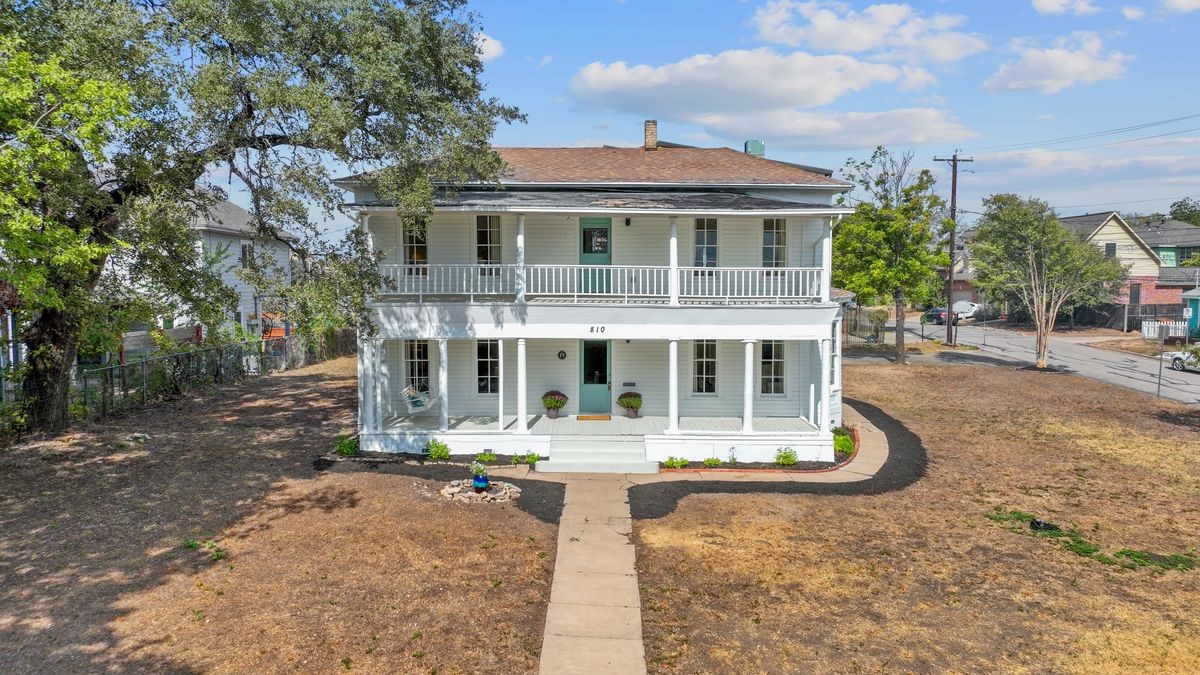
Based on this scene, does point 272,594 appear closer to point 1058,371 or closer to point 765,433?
point 765,433

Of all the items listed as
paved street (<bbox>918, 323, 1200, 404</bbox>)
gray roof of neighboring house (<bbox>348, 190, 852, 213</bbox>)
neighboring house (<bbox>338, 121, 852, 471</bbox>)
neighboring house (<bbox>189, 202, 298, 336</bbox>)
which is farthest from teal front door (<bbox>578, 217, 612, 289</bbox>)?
neighboring house (<bbox>189, 202, 298, 336</bbox>)

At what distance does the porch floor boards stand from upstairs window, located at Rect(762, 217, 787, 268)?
418 cm

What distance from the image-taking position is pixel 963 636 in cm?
783

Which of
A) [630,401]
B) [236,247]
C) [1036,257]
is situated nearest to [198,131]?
[630,401]

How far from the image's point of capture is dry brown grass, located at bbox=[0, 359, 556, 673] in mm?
7234

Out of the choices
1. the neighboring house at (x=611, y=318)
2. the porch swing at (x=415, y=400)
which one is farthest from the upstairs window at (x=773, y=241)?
the porch swing at (x=415, y=400)

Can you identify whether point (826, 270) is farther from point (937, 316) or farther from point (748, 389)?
point (937, 316)

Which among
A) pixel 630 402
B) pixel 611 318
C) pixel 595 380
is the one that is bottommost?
pixel 630 402

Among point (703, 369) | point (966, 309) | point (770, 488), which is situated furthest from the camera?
point (966, 309)

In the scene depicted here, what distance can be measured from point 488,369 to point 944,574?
38.1ft

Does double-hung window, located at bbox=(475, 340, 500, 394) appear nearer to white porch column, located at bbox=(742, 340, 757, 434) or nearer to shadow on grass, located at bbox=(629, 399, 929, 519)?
shadow on grass, located at bbox=(629, 399, 929, 519)

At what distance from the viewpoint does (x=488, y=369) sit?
693 inches

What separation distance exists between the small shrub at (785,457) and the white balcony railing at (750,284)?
3.55 meters

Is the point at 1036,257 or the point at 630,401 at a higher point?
the point at 1036,257
